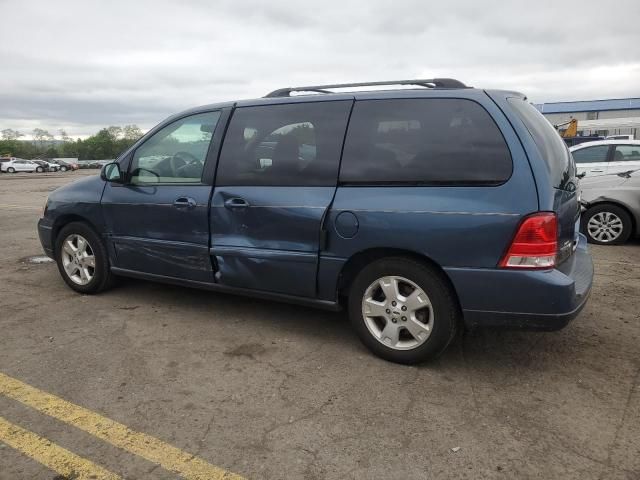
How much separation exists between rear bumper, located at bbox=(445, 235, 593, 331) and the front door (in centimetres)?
203

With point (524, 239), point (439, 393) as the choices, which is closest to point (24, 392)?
point (439, 393)

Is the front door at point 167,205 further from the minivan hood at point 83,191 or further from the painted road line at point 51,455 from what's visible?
the painted road line at point 51,455

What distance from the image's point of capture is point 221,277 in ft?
13.3

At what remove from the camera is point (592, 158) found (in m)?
8.97

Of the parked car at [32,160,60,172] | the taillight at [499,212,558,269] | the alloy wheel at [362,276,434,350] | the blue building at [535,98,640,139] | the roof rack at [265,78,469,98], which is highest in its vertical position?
the blue building at [535,98,640,139]

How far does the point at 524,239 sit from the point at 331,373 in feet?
4.78

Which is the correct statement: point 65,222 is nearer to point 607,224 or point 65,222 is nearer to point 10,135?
point 607,224

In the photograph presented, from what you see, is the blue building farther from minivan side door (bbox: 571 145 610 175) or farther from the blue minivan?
the blue minivan

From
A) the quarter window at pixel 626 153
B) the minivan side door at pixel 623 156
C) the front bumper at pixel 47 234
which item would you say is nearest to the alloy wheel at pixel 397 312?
the front bumper at pixel 47 234

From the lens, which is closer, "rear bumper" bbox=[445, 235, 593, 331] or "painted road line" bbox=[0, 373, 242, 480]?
"painted road line" bbox=[0, 373, 242, 480]

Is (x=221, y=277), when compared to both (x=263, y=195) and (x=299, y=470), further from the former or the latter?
(x=299, y=470)

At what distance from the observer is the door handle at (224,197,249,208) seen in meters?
3.84

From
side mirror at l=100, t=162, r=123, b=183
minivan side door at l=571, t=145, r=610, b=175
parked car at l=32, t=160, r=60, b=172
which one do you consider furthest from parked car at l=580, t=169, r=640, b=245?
parked car at l=32, t=160, r=60, b=172

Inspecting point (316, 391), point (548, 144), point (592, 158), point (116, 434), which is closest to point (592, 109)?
point (592, 158)
